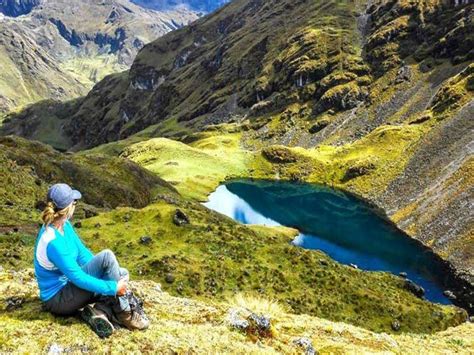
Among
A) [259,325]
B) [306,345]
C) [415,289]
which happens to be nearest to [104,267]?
[259,325]

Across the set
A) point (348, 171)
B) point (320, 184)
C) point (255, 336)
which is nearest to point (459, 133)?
Result: point (348, 171)

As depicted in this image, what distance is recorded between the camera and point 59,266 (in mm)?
12891

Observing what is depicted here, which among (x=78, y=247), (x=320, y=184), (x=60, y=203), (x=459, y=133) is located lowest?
(x=320, y=184)

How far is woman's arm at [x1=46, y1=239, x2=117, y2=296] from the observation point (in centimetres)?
1283

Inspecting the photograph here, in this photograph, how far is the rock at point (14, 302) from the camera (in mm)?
15137

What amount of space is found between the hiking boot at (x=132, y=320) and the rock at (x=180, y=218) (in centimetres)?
3417

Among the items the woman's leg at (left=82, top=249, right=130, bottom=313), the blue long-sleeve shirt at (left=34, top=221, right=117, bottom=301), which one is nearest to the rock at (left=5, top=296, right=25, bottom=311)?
the blue long-sleeve shirt at (left=34, top=221, right=117, bottom=301)

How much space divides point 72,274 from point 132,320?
2.69 m

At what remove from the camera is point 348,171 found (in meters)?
159

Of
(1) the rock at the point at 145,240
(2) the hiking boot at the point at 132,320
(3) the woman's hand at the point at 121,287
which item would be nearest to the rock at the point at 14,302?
(2) the hiking boot at the point at 132,320

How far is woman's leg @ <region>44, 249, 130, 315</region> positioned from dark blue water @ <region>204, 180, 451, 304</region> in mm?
69828

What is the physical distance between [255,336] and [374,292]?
1373 inches

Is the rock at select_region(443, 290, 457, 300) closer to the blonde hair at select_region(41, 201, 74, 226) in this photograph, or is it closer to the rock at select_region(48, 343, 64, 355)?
the rock at select_region(48, 343, 64, 355)

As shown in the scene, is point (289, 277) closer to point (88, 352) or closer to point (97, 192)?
point (88, 352)
